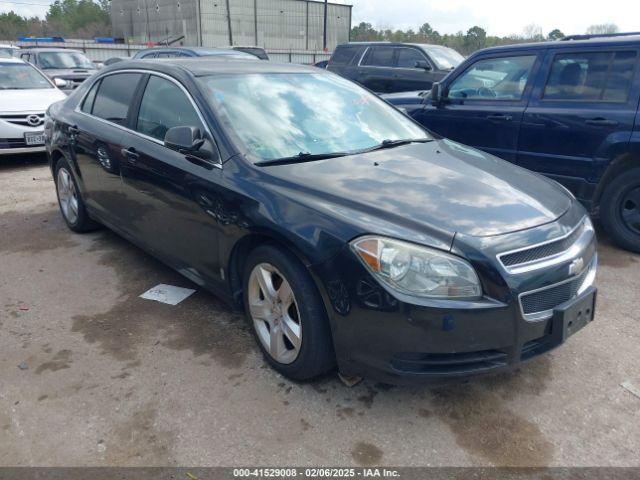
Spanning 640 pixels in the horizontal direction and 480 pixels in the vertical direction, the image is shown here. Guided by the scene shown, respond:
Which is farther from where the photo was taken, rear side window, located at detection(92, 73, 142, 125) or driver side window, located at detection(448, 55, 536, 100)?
driver side window, located at detection(448, 55, 536, 100)

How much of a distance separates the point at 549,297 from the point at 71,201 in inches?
179

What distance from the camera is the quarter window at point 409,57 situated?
10.6 metres

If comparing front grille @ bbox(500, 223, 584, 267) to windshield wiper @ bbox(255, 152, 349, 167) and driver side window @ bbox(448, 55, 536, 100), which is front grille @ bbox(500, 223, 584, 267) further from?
driver side window @ bbox(448, 55, 536, 100)

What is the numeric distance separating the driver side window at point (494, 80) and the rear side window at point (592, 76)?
30 cm

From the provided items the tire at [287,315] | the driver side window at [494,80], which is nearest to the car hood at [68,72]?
the driver side window at [494,80]

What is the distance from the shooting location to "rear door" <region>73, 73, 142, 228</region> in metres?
4.16

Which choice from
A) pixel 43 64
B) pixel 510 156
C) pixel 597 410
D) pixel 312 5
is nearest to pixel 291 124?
pixel 597 410

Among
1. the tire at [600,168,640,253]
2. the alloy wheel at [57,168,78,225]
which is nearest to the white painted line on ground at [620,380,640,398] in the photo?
the tire at [600,168,640,253]

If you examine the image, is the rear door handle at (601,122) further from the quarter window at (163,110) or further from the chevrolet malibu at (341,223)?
the quarter window at (163,110)

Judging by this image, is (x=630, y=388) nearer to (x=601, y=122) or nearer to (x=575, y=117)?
(x=601, y=122)

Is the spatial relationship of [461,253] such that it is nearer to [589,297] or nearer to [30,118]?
[589,297]

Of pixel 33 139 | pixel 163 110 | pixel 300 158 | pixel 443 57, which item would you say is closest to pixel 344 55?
pixel 443 57

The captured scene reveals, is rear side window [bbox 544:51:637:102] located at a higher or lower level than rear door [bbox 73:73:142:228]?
higher

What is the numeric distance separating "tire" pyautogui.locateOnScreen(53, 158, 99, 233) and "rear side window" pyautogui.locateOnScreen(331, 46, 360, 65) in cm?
766
